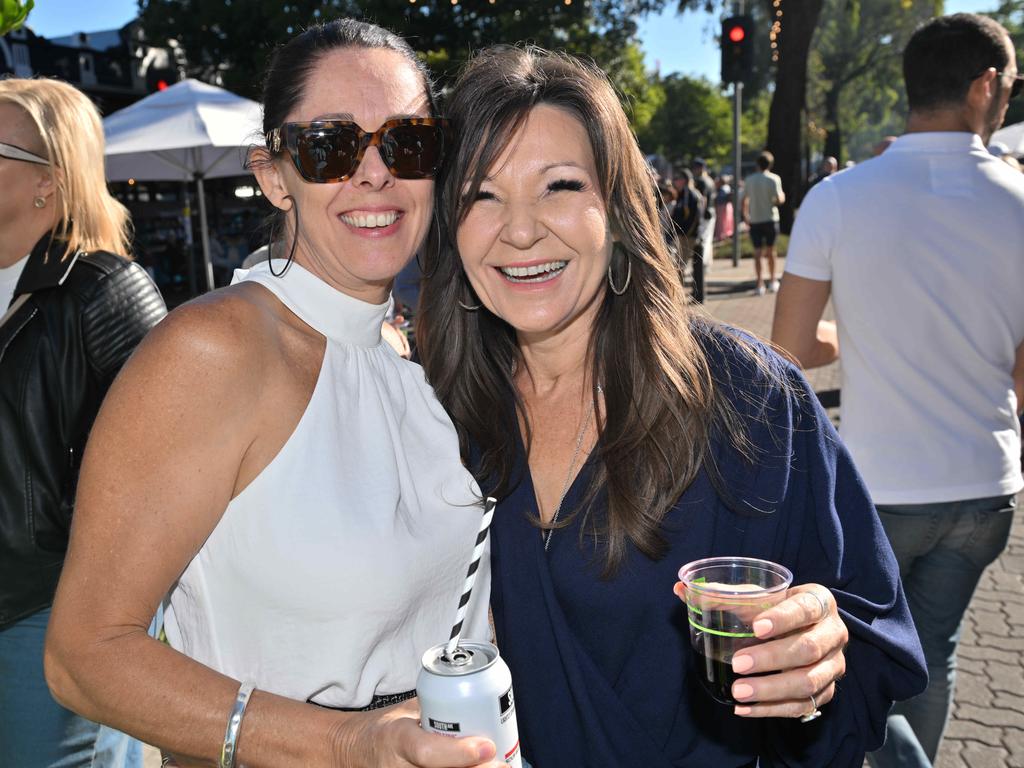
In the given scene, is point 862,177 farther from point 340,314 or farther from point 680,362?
point 340,314

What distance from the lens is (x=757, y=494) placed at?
1.99 m

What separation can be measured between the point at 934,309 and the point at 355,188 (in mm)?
2141

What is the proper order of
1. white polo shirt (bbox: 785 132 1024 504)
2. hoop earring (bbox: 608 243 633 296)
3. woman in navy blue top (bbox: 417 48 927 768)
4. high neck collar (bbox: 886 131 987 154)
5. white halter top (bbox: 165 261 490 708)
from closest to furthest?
white halter top (bbox: 165 261 490 708) → woman in navy blue top (bbox: 417 48 927 768) → hoop earring (bbox: 608 243 633 296) → white polo shirt (bbox: 785 132 1024 504) → high neck collar (bbox: 886 131 987 154)

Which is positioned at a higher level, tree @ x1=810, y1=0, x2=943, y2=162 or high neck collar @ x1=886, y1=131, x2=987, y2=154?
tree @ x1=810, y1=0, x2=943, y2=162

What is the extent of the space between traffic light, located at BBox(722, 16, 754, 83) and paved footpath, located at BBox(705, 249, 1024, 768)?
33.9 feet

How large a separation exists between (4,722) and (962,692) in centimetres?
414

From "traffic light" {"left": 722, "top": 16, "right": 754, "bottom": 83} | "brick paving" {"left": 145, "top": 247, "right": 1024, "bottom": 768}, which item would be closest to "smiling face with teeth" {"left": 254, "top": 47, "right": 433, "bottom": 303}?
"brick paving" {"left": 145, "top": 247, "right": 1024, "bottom": 768}

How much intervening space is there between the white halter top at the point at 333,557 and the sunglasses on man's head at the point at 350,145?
25 cm

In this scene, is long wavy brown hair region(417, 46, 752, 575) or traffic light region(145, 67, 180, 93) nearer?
long wavy brown hair region(417, 46, 752, 575)

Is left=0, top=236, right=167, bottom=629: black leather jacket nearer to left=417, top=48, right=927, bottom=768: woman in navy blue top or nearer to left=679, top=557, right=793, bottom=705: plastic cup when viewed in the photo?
left=417, top=48, right=927, bottom=768: woman in navy blue top

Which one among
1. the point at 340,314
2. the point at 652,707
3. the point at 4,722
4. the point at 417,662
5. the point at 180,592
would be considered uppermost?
the point at 340,314

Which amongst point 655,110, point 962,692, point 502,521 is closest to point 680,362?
point 502,521

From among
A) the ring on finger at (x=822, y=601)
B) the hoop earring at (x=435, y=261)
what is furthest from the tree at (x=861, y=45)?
the ring on finger at (x=822, y=601)

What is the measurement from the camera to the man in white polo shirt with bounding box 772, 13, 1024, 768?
3.08m
